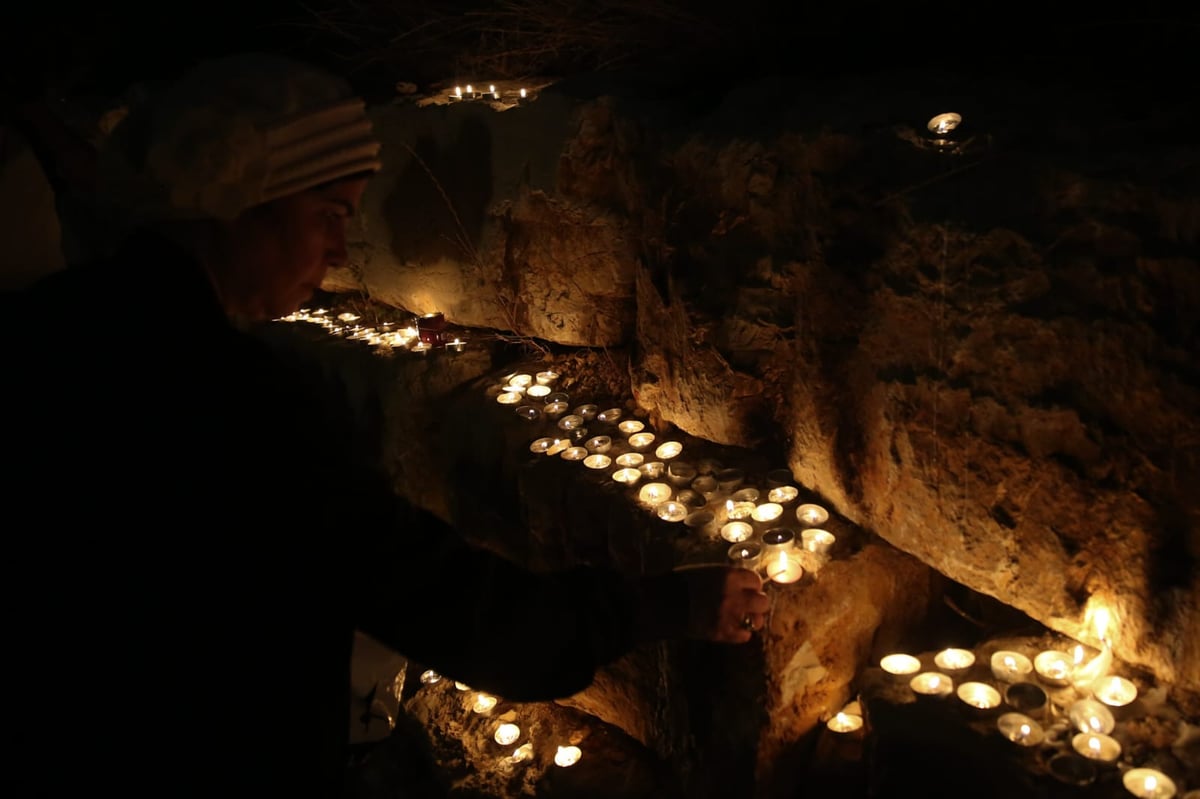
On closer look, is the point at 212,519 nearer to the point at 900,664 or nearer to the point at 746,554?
the point at 746,554

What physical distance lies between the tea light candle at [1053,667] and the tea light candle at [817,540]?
1.86 feet

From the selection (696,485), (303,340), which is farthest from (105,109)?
(696,485)

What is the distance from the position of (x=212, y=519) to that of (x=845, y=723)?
1.84 m

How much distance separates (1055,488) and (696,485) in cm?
106

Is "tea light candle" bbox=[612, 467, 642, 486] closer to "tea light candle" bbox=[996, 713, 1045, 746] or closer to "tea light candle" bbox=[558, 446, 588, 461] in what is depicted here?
"tea light candle" bbox=[558, 446, 588, 461]

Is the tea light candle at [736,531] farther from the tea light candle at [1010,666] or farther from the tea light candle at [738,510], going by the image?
the tea light candle at [1010,666]

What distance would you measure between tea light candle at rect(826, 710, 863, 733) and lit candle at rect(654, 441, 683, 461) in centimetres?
101

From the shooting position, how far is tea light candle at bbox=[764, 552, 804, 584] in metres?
2.20

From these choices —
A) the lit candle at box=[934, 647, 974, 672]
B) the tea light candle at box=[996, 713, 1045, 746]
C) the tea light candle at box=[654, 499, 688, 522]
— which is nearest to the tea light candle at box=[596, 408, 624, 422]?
the tea light candle at box=[654, 499, 688, 522]

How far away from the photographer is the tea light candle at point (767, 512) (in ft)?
8.21

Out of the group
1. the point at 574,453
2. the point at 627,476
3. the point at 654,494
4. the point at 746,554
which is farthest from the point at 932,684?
the point at 574,453

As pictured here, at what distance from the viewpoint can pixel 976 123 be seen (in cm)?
217

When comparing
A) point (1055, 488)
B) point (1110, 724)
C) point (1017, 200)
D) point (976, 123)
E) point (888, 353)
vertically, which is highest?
point (976, 123)

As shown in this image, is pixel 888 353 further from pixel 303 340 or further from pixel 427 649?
pixel 303 340
